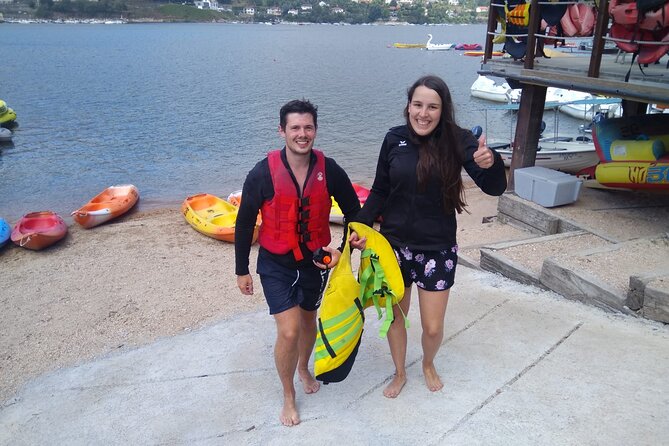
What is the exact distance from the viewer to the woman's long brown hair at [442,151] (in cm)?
303

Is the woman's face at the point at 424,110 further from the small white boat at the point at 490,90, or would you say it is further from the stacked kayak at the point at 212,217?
the small white boat at the point at 490,90

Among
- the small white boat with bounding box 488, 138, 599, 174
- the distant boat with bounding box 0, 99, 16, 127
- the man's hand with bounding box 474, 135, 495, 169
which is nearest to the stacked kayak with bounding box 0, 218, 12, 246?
the man's hand with bounding box 474, 135, 495, 169

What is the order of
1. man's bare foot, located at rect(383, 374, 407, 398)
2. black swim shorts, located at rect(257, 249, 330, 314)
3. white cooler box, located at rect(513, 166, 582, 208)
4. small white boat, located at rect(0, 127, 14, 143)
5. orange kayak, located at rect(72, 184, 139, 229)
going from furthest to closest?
small white boat, located at rect(0, 127, 14, 143) < orange kayak, located at rect(72, 184, 139, 229) < white cooler box, located at rect(513, 166, 582, 208) < man's bare foot, located at rect(383, 374, 407, 398) < black swim shorts, located at rect(257, 249, 330, 314)

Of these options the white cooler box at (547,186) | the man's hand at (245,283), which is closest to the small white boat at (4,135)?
the white cooler box at (547,186)

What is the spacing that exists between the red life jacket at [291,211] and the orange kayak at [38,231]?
8639 millimetres

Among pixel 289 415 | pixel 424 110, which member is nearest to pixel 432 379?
pixel 289 415

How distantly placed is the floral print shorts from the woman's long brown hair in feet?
1.14

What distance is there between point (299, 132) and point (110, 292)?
5.99 meters

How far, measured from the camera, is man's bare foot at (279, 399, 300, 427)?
3457 mm

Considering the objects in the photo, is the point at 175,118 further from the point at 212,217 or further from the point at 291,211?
the point at 291,211

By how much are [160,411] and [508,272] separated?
348 centimetres

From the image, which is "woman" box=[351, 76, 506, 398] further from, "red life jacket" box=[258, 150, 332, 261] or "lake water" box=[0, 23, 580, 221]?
"lake water" box=[0, 23, 580, 221]

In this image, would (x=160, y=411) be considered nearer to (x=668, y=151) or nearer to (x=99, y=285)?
(x=99, y=285)

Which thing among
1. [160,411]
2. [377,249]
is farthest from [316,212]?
[160,411]
